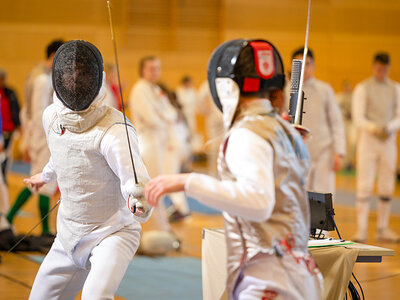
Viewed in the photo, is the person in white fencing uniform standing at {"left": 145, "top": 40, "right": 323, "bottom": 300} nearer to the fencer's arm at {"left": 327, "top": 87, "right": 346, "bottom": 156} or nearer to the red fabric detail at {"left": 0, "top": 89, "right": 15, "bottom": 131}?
the fencer's arm at {"left": 327, "top": 87, "right": 346, "bottom": 156}

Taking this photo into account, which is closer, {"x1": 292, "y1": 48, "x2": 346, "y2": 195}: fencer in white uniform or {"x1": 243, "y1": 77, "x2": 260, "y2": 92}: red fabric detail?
{"x1": 243, "y1": 77, "x2": 260, "y2": 92}: red fabric detail

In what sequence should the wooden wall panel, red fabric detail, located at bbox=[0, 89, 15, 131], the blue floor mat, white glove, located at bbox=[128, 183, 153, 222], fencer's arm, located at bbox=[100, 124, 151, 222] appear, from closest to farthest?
white glove, located at bbox=[128, 183, 153, 222] → fencer's arm, located at bbox=[100, 124, 151, 222] → the blue floor mat → red fabric detail, located at bbox=[0, 89, 15, 131] → the wooden wall panel

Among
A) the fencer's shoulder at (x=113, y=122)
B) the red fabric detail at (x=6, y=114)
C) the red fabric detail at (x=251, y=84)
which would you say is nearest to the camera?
the red fabric detail at (x=251, y=84)

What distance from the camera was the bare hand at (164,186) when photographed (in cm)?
161

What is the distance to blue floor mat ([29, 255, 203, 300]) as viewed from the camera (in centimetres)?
388

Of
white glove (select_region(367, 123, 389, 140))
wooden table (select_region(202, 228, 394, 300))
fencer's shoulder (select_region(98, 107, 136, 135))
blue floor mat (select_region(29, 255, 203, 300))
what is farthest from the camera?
white glove (select_region(367, 123, 389, 140))

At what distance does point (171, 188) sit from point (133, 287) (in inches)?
102

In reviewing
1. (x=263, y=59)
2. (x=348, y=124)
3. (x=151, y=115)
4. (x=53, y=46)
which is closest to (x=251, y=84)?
(x=263, y=59)

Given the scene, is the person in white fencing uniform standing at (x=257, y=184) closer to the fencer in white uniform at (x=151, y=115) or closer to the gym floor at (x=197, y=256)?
Result: the gym floor at (x=197, y=256)

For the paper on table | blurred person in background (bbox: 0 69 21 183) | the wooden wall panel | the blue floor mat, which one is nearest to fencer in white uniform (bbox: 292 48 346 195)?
the blue floor mat

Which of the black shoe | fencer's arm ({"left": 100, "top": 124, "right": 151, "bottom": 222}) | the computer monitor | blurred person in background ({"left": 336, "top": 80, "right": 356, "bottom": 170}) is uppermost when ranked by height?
fencer's arm ({"left": 100, "top": 124, "right": 151, "bottom": 222})

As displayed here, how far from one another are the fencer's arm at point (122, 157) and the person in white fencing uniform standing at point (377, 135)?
3.89 m

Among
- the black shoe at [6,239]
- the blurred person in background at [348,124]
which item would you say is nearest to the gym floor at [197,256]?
the black shoe at [6,239]

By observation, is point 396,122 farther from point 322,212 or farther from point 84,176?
point 84,176
